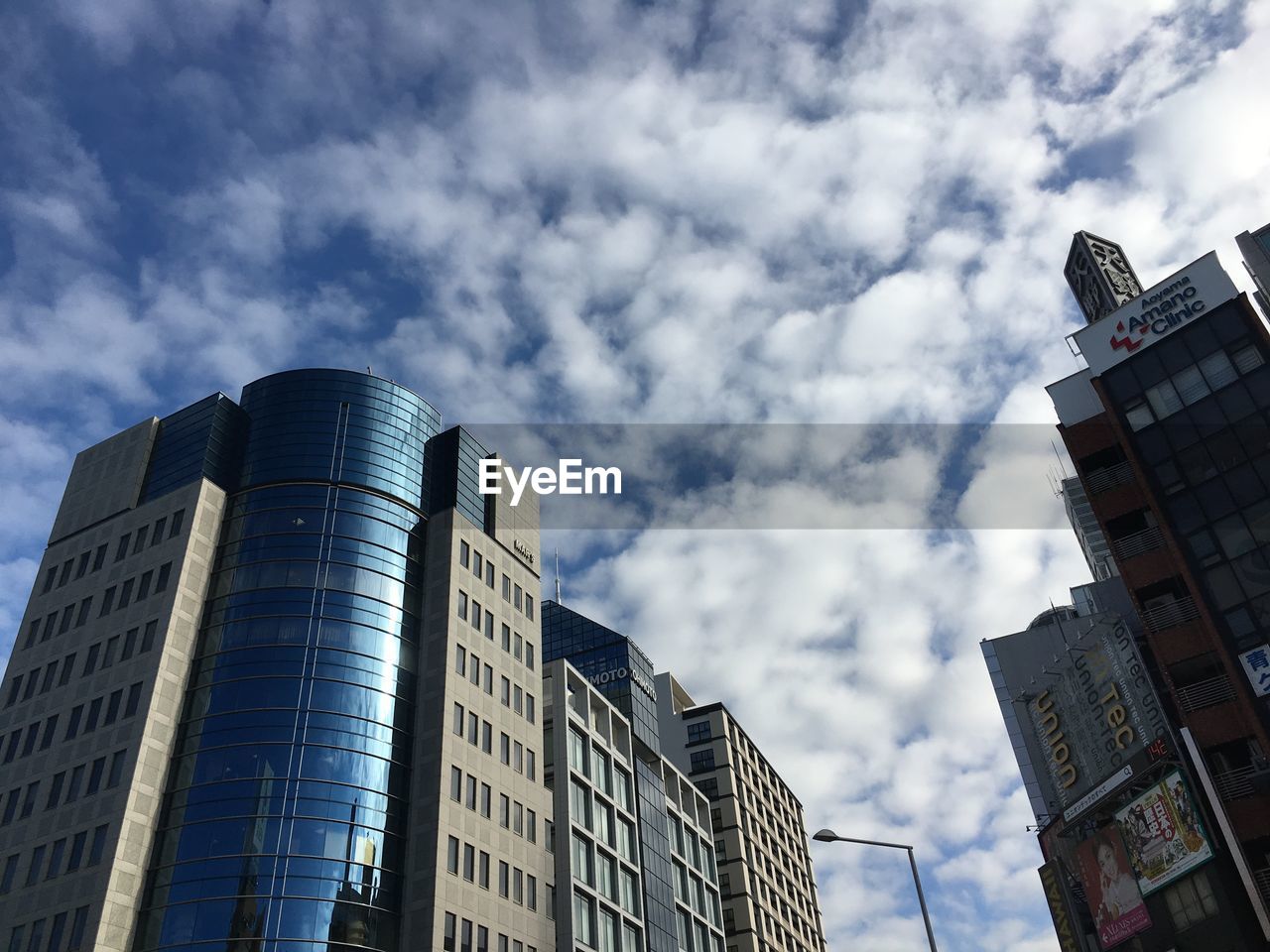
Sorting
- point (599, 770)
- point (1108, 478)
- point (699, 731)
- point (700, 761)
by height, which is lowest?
point (599, 770)

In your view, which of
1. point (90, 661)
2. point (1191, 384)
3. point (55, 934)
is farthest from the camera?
point (90, 661)

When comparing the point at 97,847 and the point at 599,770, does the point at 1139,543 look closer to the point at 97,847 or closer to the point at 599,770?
the point at 599,770

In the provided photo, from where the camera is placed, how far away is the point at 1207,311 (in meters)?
66.6

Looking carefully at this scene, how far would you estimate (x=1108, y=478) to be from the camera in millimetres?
68438

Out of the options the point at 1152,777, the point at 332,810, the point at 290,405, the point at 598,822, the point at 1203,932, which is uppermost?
the point at 290,405

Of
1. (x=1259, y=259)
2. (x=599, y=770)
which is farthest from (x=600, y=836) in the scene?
(x=1259, y=259)

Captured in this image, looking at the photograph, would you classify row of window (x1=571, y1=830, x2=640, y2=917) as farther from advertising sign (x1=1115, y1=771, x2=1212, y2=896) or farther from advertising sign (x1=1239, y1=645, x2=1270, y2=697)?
advertising sign (x1=1239, y1=645, x2=1270, y2=697)

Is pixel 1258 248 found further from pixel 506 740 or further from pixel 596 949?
pixel 596 949

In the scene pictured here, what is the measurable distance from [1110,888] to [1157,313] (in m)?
36.7

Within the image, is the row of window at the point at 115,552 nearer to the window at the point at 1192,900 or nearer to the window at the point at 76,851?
the window at the point at 76,851

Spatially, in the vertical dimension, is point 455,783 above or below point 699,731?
below

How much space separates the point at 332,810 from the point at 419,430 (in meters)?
34.2

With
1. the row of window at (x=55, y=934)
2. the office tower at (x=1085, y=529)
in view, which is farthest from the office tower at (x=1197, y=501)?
the row of window at (x=55, y=934)

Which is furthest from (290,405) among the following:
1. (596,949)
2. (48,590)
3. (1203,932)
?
(1203,932)
